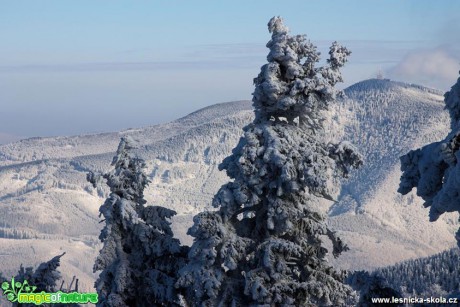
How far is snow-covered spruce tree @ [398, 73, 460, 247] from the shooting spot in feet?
45.0

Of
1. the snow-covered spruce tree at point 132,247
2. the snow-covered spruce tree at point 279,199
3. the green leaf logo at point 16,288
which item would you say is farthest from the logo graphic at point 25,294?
the snow-covered spruce tree at point 279,199

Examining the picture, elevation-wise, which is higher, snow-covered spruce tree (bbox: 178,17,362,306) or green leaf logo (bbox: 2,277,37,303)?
snow-covered spruce tree (bbox: 178,17,362,306)

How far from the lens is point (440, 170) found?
575 inches

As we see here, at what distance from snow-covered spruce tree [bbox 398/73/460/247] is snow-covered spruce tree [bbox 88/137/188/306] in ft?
39.0

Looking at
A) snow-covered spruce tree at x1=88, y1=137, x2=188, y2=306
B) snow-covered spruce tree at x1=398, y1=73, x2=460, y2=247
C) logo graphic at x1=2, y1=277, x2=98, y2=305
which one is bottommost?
logo graphic at x1=2, y1=277, x2=98, y2=305

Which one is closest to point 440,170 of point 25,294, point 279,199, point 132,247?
point 279,199

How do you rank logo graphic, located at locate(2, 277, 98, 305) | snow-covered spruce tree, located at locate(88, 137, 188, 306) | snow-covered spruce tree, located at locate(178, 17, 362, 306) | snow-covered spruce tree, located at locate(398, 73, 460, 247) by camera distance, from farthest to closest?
logo graphic, located at locate(2, 277, 98, 305) < snow-covered spruce tree, located at locate(88, 137, 188, 306) < snow-covered spruce tree, located at locate(178, 17, 362, 306) < snow-covered spruce tree, located at locate(398, 73, 460, 247)

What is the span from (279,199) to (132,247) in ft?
23.6

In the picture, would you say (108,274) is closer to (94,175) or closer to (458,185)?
(94,175)

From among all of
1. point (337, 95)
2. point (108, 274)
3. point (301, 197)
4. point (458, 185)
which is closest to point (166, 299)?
point (108, 274)

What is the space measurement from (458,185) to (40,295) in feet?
61.5

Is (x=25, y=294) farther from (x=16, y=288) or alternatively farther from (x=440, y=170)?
(x=440, y=170)

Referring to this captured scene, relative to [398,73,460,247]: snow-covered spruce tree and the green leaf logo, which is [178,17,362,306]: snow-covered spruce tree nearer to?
[398,73,460,247]: snow-covered spruce tree

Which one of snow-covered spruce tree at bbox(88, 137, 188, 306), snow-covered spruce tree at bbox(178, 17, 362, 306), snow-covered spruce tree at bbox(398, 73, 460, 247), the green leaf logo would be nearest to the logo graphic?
the green leaf logo
